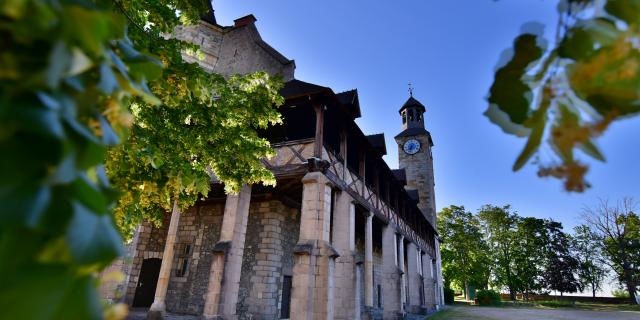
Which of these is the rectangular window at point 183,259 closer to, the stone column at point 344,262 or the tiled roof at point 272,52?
the stone column at point 344,262

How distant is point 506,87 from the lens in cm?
70

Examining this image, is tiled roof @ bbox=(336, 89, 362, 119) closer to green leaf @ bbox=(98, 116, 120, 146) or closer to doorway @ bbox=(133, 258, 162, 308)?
doorway @ bbox=(133, 258, 162, 308)

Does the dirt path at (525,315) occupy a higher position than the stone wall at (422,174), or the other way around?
the stone wall at (422,174)

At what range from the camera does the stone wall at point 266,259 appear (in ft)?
33.3

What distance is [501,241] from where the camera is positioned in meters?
41.7

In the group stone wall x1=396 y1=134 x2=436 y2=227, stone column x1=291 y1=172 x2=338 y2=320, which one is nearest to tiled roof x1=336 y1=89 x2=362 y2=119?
stone column x1=291 y1=172 x2=338 y2=320

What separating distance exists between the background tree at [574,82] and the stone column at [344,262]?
9.18 meters

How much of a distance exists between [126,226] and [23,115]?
4.70 m

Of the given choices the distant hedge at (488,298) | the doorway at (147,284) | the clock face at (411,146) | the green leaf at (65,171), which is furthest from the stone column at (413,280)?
the green leaf at (65,171)

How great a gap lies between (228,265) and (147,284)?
6.04 m

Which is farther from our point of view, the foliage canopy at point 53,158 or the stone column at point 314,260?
the stone column at point 314,260

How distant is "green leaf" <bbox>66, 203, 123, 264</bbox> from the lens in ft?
1.38

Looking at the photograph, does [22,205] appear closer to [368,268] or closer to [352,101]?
[352,101]

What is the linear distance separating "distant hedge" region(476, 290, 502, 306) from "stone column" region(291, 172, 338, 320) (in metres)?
31.2
